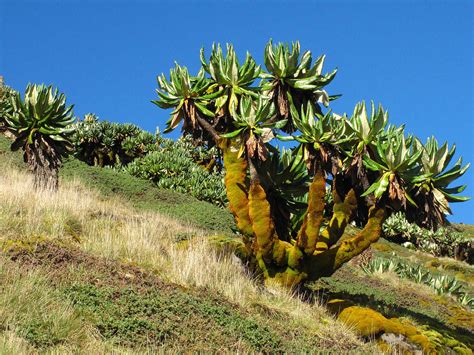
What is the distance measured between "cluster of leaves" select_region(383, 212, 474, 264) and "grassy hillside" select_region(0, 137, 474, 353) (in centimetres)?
2054

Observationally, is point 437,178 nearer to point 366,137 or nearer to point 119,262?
point 366,137

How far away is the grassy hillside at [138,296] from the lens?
688 centimetres

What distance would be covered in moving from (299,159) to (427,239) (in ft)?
90.5

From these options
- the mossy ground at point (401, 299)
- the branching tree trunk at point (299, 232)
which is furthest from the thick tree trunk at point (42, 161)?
the mossy ground at point (401, 299)

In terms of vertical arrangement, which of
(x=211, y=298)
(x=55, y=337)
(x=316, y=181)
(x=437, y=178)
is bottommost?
(x=55, y=337)

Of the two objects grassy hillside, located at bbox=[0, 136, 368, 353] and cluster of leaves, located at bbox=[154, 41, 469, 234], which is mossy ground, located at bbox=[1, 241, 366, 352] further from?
cluster of leaves, located at bbox=[154, 41, 469, 234]

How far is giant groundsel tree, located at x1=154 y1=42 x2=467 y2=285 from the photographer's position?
10516mm

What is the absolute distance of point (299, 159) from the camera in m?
11.4

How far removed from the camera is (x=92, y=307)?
7445 millimetres

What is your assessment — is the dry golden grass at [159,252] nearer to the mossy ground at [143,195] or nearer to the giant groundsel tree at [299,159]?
the giant groundsel tree at [299,159]

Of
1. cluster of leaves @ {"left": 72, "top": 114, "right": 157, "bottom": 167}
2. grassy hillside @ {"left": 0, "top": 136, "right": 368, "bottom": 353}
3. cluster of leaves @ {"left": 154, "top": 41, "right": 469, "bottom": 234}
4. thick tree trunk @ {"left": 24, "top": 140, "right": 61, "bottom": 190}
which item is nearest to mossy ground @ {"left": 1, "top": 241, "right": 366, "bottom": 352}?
grassy hillside @ {"left": 0, "top": 136, "right": 368, "bottom": 353}

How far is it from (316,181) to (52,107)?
8.93 m

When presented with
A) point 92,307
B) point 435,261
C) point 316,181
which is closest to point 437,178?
point 316,181

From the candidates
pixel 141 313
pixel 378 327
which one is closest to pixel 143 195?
pixel 378 327
